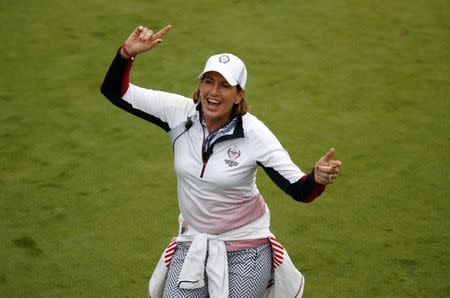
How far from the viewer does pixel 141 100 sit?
12.4 feet

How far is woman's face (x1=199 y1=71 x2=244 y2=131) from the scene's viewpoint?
3.57 meters

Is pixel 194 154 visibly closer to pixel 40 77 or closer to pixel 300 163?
pixel 300 163

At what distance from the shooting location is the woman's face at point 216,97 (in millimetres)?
3574

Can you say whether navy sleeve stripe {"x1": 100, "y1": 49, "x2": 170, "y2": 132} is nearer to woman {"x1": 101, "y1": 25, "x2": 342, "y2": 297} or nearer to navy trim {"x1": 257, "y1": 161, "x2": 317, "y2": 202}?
woman {"x1": 101, "y1": 25, "x2": 342, "y2": 297}

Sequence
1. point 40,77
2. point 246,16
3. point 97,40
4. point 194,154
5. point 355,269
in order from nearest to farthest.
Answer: point 194,154 < point 355,269 < point 40,77 < point 97,40 < point 246,16

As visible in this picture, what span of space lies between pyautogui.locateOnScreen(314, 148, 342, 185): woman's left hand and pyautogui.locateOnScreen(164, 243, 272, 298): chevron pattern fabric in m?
0.55

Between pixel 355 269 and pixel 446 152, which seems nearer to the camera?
pixel 355 269

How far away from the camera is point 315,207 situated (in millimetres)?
5727

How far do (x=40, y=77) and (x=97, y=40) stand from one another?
Answer: 3.16 feet

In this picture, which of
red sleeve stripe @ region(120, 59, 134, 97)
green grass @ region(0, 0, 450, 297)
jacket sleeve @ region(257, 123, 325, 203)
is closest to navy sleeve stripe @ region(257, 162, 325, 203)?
jacket sleeve @ region(257, 123, 325, 203)

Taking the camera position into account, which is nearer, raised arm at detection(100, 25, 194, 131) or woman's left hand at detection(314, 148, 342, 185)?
woman's left hand at detection(314, 148, 342, 185)

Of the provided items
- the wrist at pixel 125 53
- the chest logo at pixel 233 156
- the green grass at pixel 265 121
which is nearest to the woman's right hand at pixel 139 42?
the wrist at pixel 125 53

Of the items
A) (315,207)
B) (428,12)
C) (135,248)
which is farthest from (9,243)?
(428,12)

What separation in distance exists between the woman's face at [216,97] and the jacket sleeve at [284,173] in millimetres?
198
